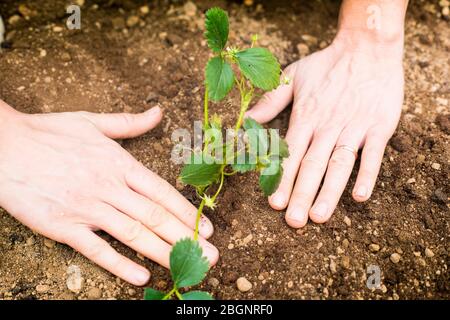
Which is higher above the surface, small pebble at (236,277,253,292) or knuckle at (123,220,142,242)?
knuckle at (123,220,142,242)

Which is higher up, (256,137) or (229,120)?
(256,137)

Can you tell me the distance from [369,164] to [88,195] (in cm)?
88

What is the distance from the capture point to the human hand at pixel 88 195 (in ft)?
4.58

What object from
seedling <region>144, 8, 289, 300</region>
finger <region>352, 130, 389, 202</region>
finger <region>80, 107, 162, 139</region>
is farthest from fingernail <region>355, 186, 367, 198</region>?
finger <region>80, 107, 162, 139</region>

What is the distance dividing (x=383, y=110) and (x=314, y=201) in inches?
16.0

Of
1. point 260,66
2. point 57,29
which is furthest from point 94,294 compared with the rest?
point 57,29

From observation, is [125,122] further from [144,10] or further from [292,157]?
[144,10]

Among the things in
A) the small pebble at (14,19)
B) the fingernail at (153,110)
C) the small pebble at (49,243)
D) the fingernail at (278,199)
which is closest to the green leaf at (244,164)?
the fingernail at (278,199)

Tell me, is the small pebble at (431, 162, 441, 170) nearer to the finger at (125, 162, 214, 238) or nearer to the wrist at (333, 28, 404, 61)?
the wrist at (333, 28, 404, 61)

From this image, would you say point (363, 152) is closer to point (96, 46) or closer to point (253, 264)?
point (253, 264)

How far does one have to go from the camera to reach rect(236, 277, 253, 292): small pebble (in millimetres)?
1393

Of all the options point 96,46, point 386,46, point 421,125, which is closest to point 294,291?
point 421,125

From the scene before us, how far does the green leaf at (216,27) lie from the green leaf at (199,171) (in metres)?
0.31

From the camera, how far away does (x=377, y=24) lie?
171 cm
